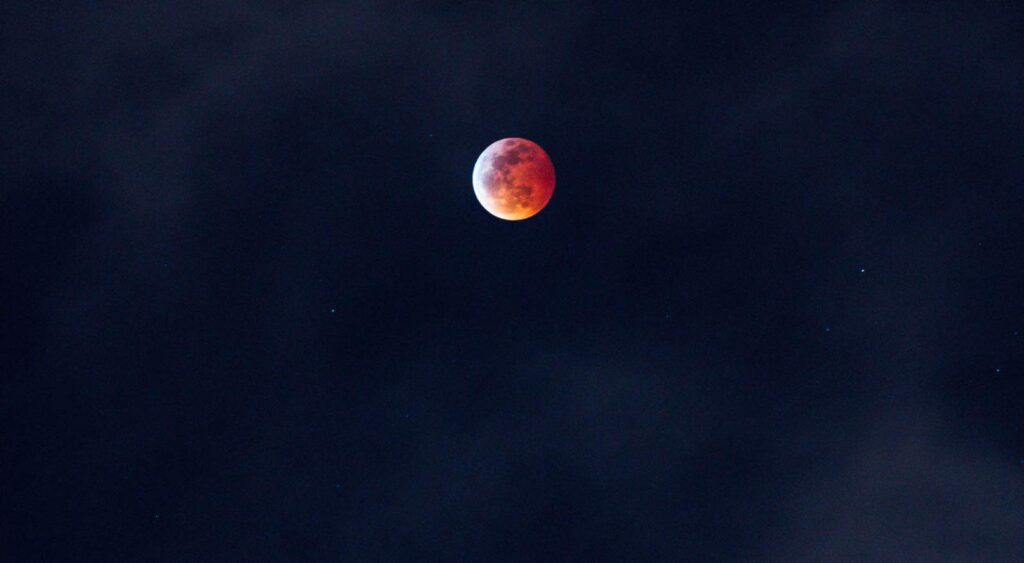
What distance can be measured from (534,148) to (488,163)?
1.81 m

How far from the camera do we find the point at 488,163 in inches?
838

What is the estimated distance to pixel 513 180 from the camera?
818 inches

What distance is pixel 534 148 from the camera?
21.8 meters

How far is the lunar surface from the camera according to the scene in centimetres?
2077

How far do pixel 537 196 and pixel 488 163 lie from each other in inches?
82.5

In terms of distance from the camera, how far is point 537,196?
21047 mm

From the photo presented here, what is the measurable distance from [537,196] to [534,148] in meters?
1.96

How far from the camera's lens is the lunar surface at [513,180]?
68.1 feet
